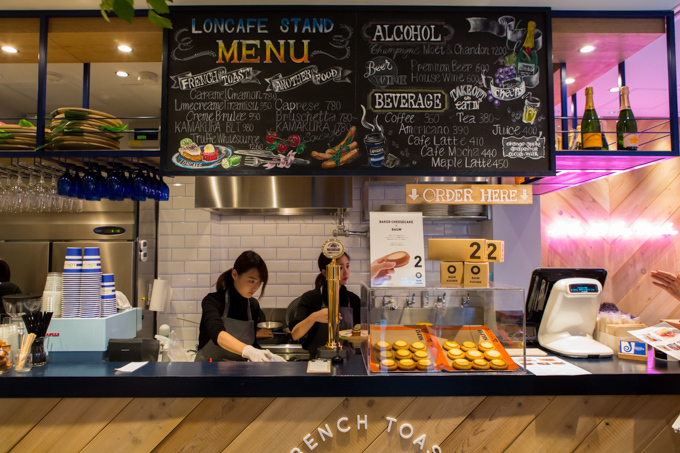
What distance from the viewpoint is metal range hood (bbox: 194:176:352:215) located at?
4.49 m

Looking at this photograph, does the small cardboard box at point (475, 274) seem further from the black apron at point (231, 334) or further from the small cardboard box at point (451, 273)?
the black apron at point (231, 334)

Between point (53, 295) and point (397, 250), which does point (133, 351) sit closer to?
point (53, 295)

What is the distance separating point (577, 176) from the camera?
3.06 metres

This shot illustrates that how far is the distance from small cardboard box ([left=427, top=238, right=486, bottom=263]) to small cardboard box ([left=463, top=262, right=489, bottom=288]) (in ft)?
0.12

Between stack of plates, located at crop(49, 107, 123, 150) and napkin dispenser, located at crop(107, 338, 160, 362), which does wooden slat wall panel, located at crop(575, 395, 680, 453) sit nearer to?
napkin dispenser, located at crop(107, 338, 160, 362)

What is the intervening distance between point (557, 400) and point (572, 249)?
4.28 m

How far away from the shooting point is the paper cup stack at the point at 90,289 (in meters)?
2.51

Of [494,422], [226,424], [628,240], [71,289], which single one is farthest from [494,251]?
[628,240]

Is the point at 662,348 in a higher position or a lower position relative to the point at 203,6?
lower

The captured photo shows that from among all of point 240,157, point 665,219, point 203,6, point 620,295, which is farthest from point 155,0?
point 620,295

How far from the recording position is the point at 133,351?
2.29 meters

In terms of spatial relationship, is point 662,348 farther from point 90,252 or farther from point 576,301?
point 90,252

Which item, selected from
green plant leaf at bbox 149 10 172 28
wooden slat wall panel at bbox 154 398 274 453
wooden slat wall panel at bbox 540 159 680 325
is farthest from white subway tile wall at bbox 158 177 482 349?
green plant leaf at bbox 149 10 172 28

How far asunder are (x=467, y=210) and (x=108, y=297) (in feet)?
11.3
